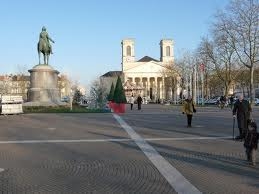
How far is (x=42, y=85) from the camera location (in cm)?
4094

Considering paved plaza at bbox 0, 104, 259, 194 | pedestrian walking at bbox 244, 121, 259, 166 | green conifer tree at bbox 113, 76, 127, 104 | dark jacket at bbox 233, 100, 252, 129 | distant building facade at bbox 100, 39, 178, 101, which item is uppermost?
distant building facade at bbox 100, 39, 178, 101

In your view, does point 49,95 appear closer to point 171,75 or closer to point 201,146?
point 201,146

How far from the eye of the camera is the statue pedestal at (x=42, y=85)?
1602 inches

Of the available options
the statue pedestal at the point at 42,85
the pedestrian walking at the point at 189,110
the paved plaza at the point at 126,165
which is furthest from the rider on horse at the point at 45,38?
the paved plaza at the point at 126,165

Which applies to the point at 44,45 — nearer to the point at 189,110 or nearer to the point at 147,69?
the point at 189,110

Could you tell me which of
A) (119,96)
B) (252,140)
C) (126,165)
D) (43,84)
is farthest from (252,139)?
(119,96)

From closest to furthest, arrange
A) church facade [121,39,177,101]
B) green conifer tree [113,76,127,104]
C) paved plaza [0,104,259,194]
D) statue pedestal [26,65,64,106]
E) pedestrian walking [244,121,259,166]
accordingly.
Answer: paved plaza [0,104,259,194]
pedestrian walking [244,121,259,166]
statue pedestal [26,65,64,106]
green conifer tree [113,76,127,104]
church facade [121,39,177,101]

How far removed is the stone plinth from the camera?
1603 inches

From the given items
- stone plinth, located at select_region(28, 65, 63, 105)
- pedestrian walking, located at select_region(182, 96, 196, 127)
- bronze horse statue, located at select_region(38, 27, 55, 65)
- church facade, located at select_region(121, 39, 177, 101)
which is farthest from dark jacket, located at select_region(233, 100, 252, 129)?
church facade, located at select_region(121, 39, 177, 101)

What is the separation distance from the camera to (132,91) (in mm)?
90062

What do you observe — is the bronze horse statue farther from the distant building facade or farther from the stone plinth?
the distant building facade

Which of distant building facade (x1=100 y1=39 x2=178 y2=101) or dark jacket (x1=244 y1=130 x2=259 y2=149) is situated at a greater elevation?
distant building facade (x1=100 y1=39 x2=178 y2=101)

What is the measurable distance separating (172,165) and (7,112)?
25954 mm

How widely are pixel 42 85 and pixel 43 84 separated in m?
0.12
